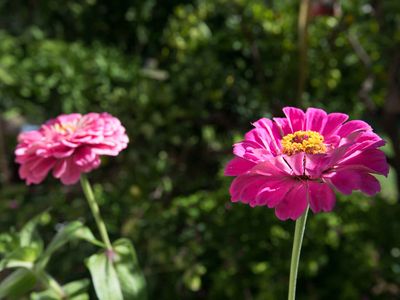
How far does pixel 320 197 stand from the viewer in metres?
0.63

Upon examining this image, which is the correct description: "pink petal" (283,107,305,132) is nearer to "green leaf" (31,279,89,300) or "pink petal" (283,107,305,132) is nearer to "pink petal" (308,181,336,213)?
"pink petal" (308,181,336,213)

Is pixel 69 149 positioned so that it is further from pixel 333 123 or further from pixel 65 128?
pixel 333 123

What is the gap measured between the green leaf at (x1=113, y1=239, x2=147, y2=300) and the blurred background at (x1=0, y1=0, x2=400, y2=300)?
51cm

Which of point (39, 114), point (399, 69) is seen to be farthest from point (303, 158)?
point (39, 114)

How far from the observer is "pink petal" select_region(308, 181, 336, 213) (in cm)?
62

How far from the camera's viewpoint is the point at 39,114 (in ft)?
6.88

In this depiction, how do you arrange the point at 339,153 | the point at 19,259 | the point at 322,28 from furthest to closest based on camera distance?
the point at 322,28
the point at 19,259
the point at 339,153

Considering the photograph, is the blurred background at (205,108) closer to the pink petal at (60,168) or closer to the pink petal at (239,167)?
the pink petal at (60,168)

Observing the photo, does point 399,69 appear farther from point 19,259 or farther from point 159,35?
point 19,259

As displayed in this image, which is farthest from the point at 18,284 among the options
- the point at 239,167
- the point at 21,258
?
the point at 239,167

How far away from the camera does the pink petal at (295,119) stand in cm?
76

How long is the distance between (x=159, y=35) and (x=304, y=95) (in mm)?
734

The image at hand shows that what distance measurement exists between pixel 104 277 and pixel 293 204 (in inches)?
→ 18.8

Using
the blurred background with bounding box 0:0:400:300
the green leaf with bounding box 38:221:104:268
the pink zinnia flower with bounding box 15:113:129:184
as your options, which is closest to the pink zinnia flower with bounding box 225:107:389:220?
the pink zinnia flower with bounding box 15:113:129:184
